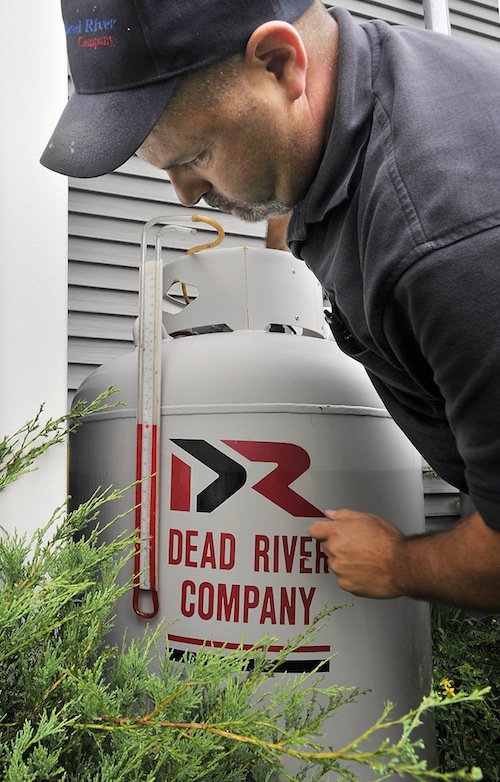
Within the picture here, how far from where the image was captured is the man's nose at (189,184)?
119 centimetres

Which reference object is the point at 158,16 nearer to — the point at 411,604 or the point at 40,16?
the point at 40,16

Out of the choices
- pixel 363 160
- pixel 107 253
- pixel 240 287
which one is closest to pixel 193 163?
pixel 363 160

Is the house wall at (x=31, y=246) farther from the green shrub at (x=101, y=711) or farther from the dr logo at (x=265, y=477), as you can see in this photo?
the green shrub at (x=101, y=711)

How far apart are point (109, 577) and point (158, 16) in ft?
2.78

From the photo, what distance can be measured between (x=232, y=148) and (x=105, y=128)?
0.21m

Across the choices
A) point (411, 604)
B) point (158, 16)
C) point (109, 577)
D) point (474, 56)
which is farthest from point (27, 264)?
point (411, 604)

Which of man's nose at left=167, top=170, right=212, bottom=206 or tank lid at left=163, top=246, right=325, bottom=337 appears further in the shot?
tank lid at left=163, top=246, right=325, bottom=337

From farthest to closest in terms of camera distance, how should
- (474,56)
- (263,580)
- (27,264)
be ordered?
(27,264) → (263,580) → (474,56)

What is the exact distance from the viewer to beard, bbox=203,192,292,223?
122 centimetres

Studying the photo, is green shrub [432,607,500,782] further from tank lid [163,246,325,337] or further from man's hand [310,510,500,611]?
tank lid [163,246,325,337]

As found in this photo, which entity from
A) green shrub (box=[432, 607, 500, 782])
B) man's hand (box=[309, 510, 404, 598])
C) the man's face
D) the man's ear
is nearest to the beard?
the man's face

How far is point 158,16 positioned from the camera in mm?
986

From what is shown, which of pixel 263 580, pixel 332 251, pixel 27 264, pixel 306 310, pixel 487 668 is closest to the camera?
pixel 332 251

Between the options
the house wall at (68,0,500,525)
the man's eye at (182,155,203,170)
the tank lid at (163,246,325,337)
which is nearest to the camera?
the man's eye at (182,155,203,170)
